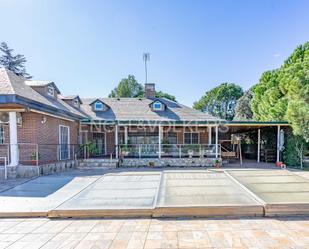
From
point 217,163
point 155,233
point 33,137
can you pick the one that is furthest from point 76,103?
point 155,233

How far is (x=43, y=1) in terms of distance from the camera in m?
9.52

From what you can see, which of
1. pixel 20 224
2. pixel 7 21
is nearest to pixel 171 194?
pixel 20 224

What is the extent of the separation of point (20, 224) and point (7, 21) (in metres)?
12.2

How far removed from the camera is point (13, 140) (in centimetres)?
926

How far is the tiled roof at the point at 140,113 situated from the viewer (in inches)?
578

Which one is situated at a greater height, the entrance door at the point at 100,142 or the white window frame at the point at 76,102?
the white window frame at the point at 76,102

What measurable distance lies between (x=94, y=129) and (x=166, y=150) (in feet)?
Result: 18.6

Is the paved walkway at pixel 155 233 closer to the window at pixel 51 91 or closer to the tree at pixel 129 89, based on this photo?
the window at pixel 51 91

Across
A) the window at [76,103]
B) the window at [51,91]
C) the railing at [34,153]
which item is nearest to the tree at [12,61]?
the window at [76,103]

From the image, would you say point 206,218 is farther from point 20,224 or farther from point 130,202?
point 20,224

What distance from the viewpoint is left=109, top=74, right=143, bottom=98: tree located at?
35625mm

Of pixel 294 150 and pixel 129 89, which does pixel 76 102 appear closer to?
pixel 294 150

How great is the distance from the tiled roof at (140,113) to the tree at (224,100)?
2863 cm

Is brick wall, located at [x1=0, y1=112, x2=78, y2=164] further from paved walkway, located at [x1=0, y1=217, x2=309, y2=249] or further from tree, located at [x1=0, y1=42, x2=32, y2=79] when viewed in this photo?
tree, located at [x1=0, y1=42, x2=32, y2=79]
